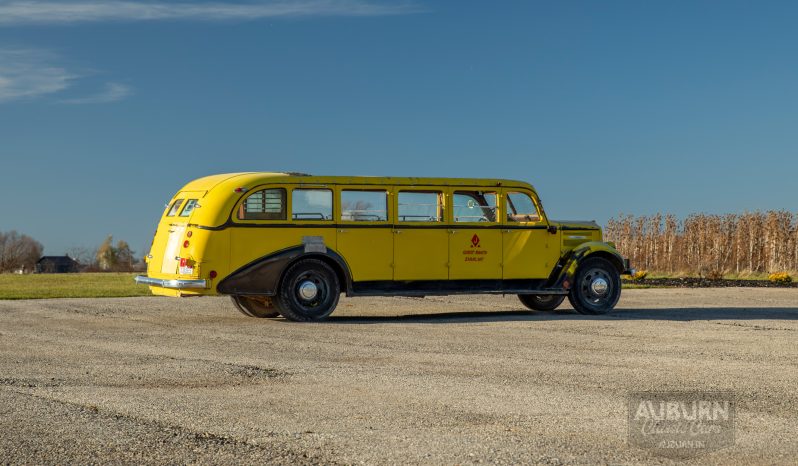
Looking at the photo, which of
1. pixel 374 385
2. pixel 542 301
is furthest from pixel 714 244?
pixel 374 385

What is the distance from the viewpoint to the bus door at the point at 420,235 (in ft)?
53.0

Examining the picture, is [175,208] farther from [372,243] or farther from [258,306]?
[372,243]

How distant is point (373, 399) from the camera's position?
7645mm

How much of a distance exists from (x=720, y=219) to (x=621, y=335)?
26.4m

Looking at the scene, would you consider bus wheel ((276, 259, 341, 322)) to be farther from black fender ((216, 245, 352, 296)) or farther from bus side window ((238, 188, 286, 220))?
bus side window ((238, 188, 286, 220))

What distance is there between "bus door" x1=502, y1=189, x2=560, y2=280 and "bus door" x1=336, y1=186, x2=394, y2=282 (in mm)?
2130

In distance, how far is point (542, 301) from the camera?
1861 cm

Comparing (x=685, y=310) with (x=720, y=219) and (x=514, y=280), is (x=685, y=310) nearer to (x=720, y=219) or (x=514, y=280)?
(x=514, y=280)

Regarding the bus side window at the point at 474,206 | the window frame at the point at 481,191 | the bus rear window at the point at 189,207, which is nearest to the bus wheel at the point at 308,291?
the bus rear window at the point at 189,207

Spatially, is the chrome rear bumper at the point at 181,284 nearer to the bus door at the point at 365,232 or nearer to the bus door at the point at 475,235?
the bus door at the point at 365,232

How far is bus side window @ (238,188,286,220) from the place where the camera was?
603 inches

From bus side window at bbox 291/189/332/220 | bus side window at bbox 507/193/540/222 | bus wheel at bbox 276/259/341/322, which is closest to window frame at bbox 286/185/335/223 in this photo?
bus side window at bbox 291/189/332/220

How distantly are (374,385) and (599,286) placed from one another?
9757mm

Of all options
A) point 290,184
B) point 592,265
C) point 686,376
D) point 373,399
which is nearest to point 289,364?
point 373,399
